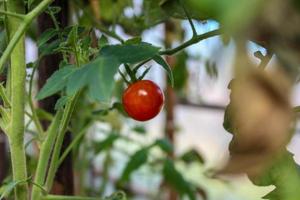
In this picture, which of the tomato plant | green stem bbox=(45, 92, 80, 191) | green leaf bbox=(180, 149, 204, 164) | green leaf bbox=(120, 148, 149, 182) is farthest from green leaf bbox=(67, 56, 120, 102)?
green leaf bbox=(180, 149, 204, 164)

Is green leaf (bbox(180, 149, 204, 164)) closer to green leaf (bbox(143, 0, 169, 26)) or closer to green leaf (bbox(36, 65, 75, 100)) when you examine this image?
green leaf (bbox(143, 0, 169, 26))

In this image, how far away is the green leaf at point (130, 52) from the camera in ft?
1.38

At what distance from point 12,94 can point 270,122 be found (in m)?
0.34

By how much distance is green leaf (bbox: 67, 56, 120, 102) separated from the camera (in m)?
0.36

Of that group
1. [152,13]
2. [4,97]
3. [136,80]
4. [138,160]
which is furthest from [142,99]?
[138,160]

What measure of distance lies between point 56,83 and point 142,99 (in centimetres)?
11

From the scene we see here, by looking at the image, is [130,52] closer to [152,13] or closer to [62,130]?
[62,130]

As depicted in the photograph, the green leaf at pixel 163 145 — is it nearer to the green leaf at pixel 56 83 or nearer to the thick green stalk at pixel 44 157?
the thick green stalk at pixel 44 157

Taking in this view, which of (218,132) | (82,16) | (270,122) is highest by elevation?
(82,16)

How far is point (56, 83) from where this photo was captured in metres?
0.41

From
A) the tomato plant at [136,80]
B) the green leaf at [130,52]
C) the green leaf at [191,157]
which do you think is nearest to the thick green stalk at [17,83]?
the tomato plant at [136,80]

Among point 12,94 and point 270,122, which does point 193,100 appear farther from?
point 270,122

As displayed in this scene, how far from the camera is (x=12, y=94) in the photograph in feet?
1.66

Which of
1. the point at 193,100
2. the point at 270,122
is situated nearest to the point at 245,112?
the point at 270,122
